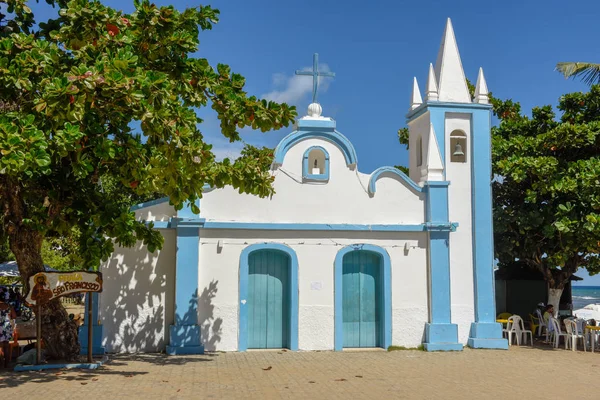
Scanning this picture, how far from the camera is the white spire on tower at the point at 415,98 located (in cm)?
1633

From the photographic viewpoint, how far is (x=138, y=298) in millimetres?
13508

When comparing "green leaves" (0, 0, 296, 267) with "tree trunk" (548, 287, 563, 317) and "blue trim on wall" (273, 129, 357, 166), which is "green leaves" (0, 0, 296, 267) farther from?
"tree trunk" (548, 287, 563, 317)

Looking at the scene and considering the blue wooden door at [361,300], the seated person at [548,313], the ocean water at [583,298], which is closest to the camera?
the blue wooden door at [361,300]

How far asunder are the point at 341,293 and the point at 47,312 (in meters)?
6.13

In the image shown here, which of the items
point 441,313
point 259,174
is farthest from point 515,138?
point 259,174

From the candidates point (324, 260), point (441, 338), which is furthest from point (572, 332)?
point (324, 260)

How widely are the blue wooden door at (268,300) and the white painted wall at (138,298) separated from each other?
1.75 meters

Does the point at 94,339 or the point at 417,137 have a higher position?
the point at 417,137

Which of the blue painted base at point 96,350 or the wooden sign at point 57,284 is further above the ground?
the wooden sign at point 57,284

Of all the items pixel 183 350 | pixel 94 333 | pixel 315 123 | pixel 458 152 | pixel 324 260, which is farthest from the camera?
pixel 458 152

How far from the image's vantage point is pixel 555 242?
53.9 feet

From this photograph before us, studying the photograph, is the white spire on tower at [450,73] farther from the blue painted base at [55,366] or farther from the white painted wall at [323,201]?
the blue painted base at [55,366]

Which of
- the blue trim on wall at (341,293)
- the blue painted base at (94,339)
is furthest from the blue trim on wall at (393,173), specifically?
the blue painted base at (94,339)

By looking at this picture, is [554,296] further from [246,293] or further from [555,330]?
[246,293]
